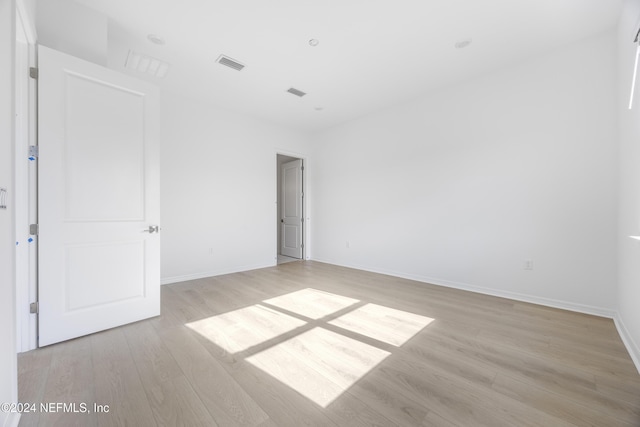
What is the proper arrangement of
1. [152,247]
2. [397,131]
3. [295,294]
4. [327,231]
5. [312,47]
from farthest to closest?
1. [327,231]
2. [397,131]
3. [295,294]
4. [312,47]
5. [152,247]

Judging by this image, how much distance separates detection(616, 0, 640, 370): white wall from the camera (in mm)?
1775

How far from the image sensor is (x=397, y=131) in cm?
421

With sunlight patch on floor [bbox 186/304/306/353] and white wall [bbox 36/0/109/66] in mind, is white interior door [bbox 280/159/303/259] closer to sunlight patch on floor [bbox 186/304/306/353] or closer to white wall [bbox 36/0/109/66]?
sunlight patch on floor [bbox 186/304/306/353]

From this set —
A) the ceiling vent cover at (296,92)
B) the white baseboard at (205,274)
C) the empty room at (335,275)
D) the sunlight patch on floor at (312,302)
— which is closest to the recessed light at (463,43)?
the empty room at (335,275)

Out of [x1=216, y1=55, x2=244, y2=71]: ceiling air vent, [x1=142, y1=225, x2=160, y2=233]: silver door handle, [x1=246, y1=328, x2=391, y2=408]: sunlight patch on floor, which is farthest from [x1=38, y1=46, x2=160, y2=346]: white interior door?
[x1=246, y1=328, x2=391, y2=408]: sunlight patch on floor

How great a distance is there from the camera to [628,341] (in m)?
1.94

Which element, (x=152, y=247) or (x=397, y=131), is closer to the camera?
(x=152, y=247)

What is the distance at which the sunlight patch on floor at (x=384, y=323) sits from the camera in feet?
7.05

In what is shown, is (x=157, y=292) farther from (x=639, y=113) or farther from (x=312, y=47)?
(x=639, y=113)

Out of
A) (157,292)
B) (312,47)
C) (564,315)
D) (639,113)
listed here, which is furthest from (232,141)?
(564,315)

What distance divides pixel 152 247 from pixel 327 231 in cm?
351

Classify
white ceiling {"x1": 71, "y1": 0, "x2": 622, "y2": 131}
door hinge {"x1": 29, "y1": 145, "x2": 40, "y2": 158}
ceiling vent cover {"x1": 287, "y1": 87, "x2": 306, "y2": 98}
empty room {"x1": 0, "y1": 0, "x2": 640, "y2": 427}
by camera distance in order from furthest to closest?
ceiling vent cover {"x1": 287, "y1": 87, "x2": 306, "y2": 98} → white ceiling {"x1": 71, "y1": 0, "x2": 622, "y2": 131} → door hinge {"x1": 29, "y1": 145, "x2": 40, "y2": 158} → empty room {"x1": 0, "y1": 0, "x2": 640, "y2": 427}

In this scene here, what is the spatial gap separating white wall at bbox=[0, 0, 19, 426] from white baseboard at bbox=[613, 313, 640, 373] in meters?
3.68

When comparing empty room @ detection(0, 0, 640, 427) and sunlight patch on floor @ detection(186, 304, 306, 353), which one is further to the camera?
sunlight patch on floor @ detection(186, 304, 306, 353)
